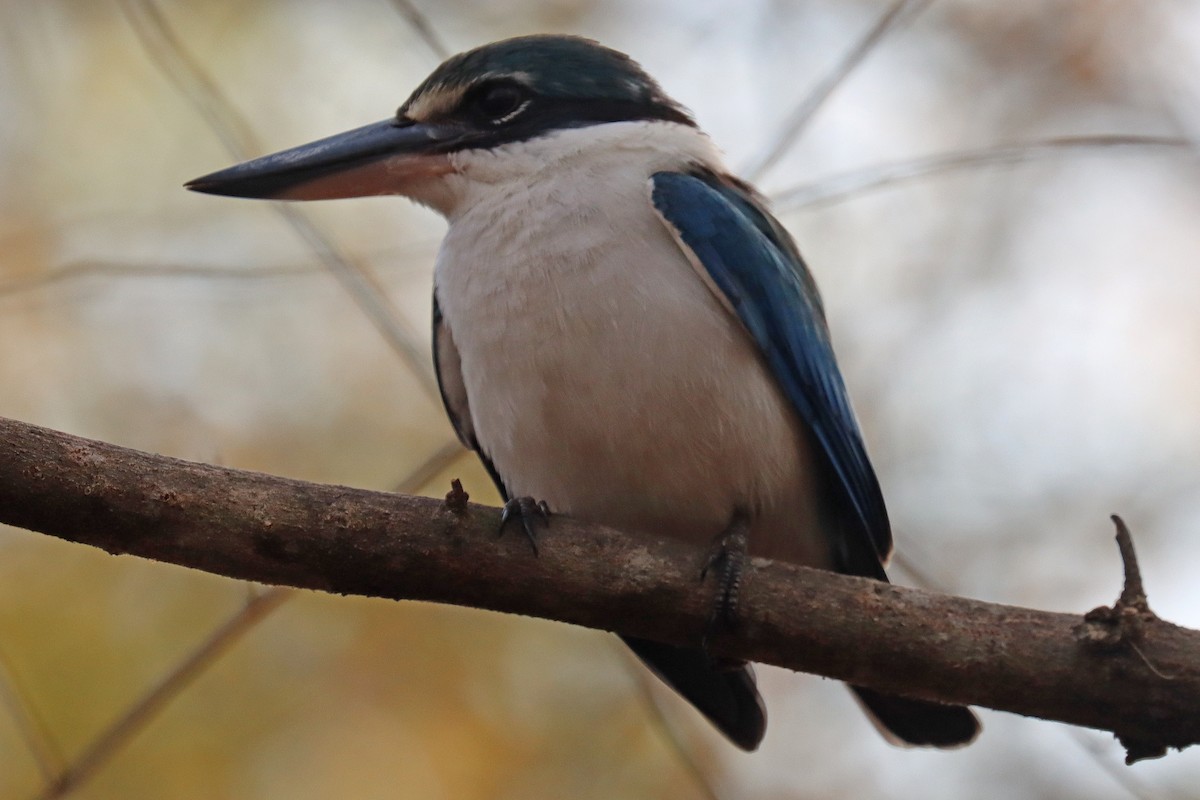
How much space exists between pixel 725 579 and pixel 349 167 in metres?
1.69

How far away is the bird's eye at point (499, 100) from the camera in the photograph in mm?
3621

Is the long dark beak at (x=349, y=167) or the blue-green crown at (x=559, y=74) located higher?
the blue-green crown at (x=559, y=74)

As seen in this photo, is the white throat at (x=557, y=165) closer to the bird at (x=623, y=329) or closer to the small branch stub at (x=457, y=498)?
the bird at (x=623, y=329)

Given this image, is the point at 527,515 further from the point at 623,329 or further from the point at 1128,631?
the point at 1128,631

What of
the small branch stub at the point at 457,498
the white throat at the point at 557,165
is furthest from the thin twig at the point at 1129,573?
the white throat at the point at 557,165

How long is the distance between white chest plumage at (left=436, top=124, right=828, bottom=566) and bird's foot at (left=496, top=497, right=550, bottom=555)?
345 mm

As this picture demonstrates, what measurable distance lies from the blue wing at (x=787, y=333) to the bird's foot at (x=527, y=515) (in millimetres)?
750

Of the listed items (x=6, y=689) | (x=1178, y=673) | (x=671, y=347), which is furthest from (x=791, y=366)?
(x=6, y=689)

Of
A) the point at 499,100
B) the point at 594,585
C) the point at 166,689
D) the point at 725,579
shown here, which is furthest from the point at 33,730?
the point at 499,100

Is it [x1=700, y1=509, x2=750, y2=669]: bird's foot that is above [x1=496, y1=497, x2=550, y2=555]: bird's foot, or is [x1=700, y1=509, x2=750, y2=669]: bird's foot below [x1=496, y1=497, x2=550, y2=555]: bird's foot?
above

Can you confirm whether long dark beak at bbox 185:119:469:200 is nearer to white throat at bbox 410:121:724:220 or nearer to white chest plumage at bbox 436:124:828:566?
white throat at bbox 410:121:724:220

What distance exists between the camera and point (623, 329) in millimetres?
3023

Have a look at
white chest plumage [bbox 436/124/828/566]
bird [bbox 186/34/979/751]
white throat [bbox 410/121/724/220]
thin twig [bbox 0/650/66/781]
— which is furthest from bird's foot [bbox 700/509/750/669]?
thin twig [bbox 0/650/66/781]

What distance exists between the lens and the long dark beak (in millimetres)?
3580
